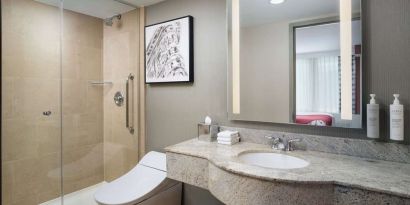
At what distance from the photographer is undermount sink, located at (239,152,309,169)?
1.40 m

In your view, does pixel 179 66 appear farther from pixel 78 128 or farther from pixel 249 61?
pixel 78 128

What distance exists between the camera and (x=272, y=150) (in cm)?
151

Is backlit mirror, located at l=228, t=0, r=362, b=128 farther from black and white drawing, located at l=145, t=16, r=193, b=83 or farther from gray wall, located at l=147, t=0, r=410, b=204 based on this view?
black and white drawing, located at l=145, t=16, r=193, b=83

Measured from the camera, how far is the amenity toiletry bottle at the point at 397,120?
115cm

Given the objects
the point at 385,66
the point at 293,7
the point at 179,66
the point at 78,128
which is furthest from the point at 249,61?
the point at 78,128

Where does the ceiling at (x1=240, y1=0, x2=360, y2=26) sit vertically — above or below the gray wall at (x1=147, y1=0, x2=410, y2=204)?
above

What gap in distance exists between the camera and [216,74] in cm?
185

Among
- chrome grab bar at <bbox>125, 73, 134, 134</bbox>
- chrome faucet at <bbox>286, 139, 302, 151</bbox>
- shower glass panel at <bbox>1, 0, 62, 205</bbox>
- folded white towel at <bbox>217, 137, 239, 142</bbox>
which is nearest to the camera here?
chrome faucet at <bbox>286, 139, 302, 151</bbox>

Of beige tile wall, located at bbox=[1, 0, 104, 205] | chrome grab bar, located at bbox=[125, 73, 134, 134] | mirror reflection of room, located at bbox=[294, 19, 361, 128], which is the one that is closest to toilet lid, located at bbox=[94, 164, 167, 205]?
chrome grab bar, located at bbox=[125, 73, 134, 134]

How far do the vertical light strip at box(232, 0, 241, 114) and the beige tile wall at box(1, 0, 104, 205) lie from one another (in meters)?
1.66

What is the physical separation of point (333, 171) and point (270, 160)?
0.45 meters

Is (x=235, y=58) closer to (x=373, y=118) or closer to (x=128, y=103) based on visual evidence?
(x=373, y=118)

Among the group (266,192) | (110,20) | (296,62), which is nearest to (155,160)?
(266,192)

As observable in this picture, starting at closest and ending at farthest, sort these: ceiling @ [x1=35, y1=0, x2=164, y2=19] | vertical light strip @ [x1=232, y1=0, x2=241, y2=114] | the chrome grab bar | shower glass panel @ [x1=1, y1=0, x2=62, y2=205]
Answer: vertical light strip @ [x1=232, y1=0, x2=241, y2=114]
shower glass panel @ [x1=1, y1=0, x2=62, y2=205]
ceiling @ [x1=35, y1=0, x2=164, y2=19]
the chrome grab bar
